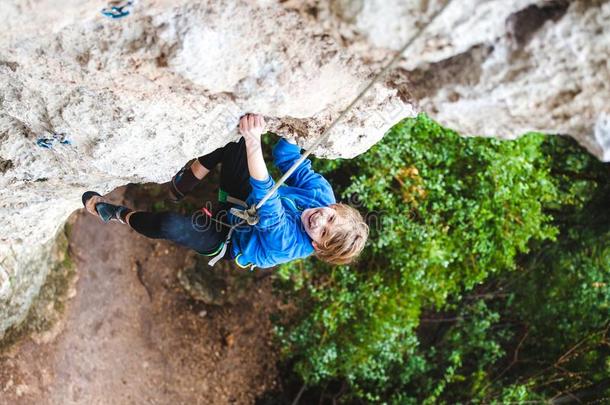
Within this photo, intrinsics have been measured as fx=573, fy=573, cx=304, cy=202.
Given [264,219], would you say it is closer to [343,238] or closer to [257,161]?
[257,161]

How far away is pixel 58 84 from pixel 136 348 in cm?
399

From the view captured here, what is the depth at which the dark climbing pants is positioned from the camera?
12.4 ft

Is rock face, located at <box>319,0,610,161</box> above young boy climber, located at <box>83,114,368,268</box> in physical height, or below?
above

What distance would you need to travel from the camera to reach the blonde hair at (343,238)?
3.61 metres

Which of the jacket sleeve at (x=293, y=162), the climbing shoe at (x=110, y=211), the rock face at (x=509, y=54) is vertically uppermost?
the rock face at (x=509, y=54)

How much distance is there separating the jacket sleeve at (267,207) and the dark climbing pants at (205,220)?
461 millimetres

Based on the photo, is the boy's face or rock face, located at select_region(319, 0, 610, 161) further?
the boy's face

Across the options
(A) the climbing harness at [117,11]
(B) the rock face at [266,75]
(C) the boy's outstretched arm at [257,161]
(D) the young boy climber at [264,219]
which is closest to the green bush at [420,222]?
(D) the young boy climber at [264,219]

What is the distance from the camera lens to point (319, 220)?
3605 millimetres

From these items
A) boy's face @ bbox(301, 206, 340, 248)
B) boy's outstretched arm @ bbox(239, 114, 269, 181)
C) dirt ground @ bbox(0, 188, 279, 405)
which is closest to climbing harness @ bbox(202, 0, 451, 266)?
boy's outstretched arm @ bbox(239, 114, 269, 181)

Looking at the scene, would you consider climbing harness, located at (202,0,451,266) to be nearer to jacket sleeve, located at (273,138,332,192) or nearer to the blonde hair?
jacket sleeve, located at (273,138,332,192)

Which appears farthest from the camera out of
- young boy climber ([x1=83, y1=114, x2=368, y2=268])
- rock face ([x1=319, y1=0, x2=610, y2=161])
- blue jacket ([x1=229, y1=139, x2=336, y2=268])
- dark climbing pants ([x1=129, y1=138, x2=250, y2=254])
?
dark climbing pants ([x1=129, y1=138, x2=250, y2=254])

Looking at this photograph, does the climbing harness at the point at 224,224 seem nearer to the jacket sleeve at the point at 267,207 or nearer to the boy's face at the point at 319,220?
the jacket sleeve at the point at 267,207

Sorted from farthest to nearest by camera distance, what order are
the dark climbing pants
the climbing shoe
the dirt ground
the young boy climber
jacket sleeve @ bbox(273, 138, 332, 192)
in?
the dirt ground < the climbing shoe < jacket sleeve @ bbox(273, 138, 332, 192) < the dark climbing pants < the young boy climber
